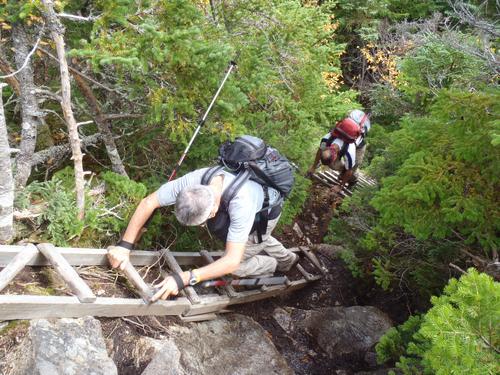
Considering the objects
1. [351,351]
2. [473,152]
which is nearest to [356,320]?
[351,351]

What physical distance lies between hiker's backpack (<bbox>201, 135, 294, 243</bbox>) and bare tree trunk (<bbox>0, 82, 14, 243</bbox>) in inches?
72.0

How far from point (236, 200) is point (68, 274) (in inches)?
68.3

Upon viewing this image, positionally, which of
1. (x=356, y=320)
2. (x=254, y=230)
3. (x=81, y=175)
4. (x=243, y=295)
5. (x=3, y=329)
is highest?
(x=81, y=175)

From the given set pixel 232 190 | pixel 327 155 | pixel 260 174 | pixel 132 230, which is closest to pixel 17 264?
pixel 132 230

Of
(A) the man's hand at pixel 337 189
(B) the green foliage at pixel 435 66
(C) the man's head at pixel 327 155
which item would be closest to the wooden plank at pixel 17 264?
(C) the man's head at pixel 327 155

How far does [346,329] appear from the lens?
6.26m

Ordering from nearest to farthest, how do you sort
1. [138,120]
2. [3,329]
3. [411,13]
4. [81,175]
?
1. [3,329]
2. [81,175]
3. [138,120]
4. [411,13]

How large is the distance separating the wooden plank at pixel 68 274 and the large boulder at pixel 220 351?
86cm

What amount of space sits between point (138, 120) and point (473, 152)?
439 centimetres

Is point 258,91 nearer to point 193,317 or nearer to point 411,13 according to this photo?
point 193,317

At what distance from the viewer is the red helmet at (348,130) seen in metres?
8.29

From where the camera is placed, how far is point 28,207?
4.23 meters

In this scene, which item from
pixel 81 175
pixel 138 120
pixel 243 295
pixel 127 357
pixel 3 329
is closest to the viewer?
pixel 3 329

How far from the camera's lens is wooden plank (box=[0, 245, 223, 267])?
3738 mm
